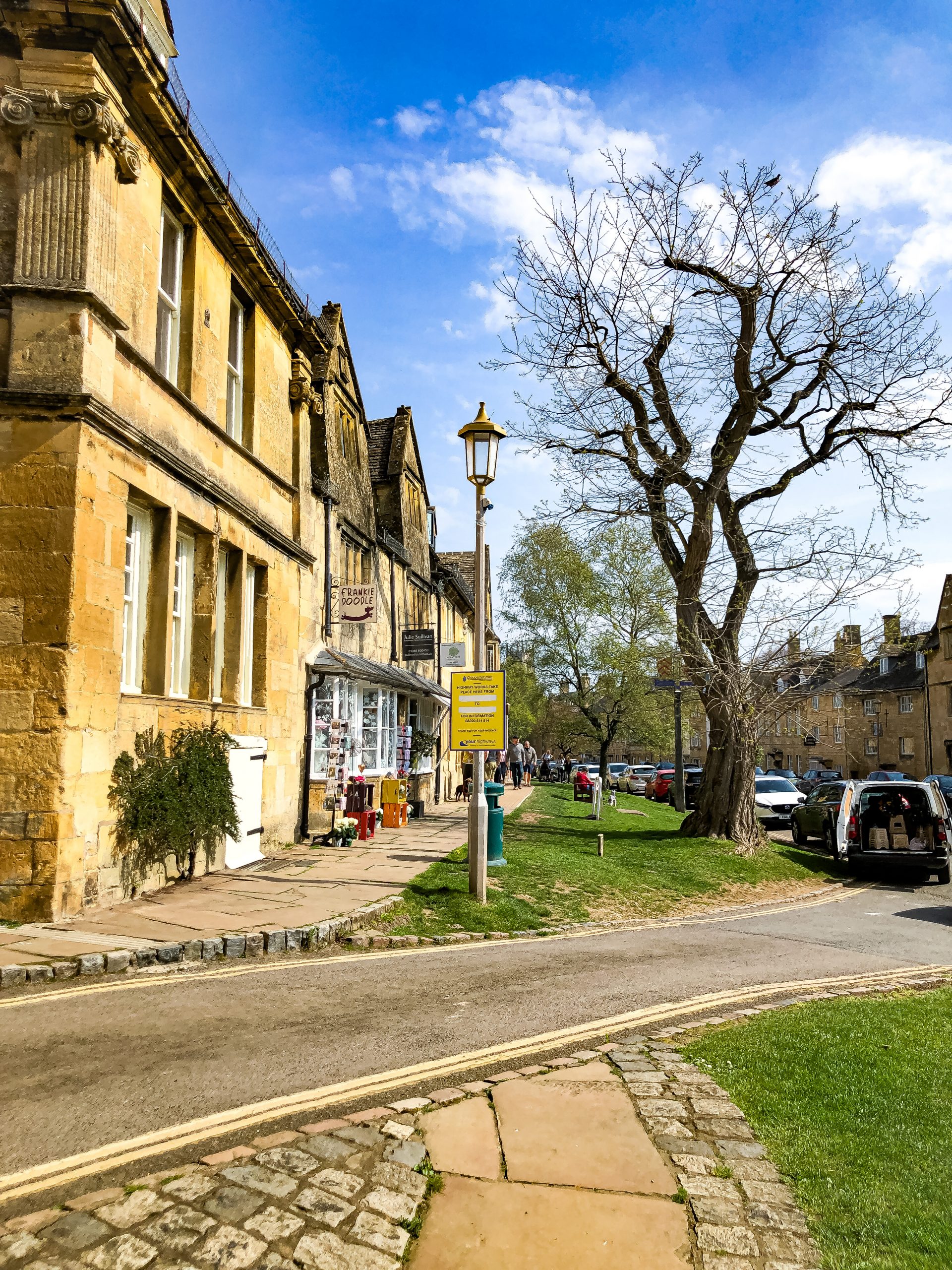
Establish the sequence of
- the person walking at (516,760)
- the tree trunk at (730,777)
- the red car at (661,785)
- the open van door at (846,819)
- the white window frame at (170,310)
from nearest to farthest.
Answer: the white window frame at (170,310) → the open van door at (846,819) → the tree trunk at (730,777) → the person walking at (516,760) → the red car at (661,785)

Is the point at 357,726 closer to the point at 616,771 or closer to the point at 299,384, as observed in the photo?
the point at 299,384

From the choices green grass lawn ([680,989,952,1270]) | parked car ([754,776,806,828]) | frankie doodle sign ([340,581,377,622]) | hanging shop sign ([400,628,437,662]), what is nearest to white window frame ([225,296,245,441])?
frankie doodle sign ([340,581,377,622])

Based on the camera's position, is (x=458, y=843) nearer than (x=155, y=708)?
No

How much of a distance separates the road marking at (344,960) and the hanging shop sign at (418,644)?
12104 mm

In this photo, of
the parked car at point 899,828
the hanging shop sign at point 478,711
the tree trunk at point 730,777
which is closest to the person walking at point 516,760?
the tree trunk at point 730,777

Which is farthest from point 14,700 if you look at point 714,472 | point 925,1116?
point 714,472

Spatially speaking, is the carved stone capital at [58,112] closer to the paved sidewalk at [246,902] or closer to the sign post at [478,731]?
the sign post at [478,731]

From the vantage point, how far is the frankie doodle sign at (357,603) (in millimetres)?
17094

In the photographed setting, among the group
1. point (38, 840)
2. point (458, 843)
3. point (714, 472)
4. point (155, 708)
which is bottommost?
point (458, 843)

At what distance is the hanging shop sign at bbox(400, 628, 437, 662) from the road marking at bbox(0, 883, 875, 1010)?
39.7 feet

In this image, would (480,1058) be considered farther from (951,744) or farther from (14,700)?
(951,744)

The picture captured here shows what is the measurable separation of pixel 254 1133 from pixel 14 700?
561 centimetres

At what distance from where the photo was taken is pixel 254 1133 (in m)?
3.97

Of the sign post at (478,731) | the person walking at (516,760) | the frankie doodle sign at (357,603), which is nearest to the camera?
the sign post at (478,731)
